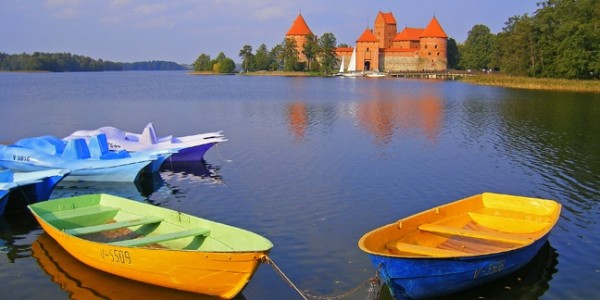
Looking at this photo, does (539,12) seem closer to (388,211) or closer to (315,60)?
(315,60)

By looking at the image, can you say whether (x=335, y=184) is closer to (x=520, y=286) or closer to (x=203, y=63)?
(x=520, y=286)

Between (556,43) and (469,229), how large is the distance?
79.1 m

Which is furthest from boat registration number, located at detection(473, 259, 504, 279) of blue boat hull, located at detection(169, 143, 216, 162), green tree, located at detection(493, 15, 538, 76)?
green tree, located at detection(493, 15, 538, 76)

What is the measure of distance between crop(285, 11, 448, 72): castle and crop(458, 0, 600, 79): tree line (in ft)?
70.4

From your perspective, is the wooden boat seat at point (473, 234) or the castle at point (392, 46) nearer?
the wooden boat seat at point (473, 234)

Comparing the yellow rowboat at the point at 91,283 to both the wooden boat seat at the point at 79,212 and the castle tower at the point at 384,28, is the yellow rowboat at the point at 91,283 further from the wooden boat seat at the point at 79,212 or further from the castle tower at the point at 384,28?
the castle tower at the point at 384,28

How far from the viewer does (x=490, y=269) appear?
9898 millimetres

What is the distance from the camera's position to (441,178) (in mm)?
20375

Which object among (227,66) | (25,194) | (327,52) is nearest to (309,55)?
(327,52)

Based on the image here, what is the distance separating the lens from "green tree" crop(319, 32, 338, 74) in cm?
13412

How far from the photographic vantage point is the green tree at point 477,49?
398 ft

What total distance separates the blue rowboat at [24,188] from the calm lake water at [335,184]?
0.51 metres

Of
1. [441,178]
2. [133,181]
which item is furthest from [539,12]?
[133,181]

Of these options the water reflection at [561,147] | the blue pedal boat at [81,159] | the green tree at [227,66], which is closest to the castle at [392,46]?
the green tree at [227,66]
